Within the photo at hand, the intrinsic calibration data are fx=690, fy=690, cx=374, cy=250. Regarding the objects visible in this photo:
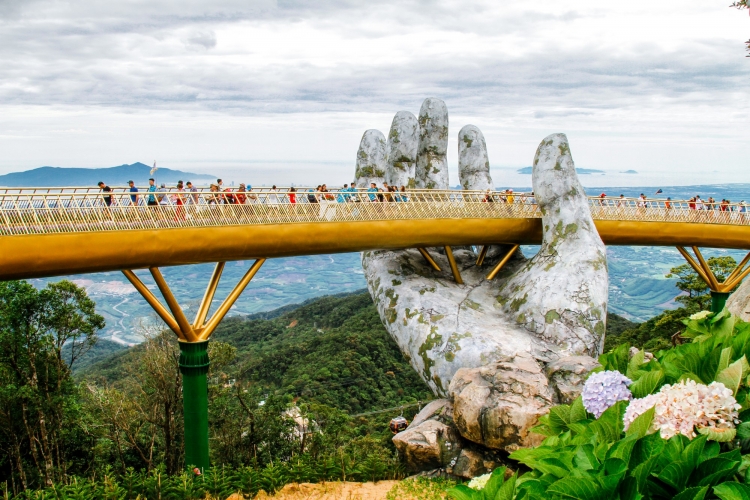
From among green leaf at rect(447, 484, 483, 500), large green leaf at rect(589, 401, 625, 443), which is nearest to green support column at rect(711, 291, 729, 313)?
large green leaf at rect(589, 401, 625, 443)

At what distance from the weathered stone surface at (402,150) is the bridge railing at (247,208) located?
1.64 meters

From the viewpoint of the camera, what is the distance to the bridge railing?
12.1m

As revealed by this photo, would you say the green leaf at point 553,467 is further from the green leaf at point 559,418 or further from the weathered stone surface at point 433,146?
the weathered stone surface at point 433,146

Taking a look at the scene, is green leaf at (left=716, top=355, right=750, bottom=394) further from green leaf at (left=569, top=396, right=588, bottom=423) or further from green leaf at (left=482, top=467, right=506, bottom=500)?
green leaf at (left=482, top=467, right=506, bottom=500)

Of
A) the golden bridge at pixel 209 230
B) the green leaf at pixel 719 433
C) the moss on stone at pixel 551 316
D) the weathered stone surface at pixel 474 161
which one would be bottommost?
the moss on stone at pixel 551 316

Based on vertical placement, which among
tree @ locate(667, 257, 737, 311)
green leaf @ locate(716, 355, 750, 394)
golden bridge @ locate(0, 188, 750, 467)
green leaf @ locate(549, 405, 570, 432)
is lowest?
tree @ locate(667, 257, 737, 311)

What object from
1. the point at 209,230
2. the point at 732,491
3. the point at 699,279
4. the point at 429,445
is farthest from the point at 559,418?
the point at 699,279

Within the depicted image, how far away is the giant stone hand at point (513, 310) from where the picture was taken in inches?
488

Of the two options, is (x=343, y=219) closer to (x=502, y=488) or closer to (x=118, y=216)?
(x=118, y=216)

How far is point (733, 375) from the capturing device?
4.65 metres

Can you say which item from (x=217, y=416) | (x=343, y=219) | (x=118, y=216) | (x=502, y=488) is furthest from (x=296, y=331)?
(x=502, y=488)

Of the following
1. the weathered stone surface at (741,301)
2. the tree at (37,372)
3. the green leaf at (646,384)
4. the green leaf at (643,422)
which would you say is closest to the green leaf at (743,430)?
the green leaf at (643,422)

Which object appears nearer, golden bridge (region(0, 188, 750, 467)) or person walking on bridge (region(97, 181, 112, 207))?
golden bridge (region(0, 188, 750, 467))

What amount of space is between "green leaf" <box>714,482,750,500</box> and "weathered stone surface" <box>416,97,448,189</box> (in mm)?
16470
